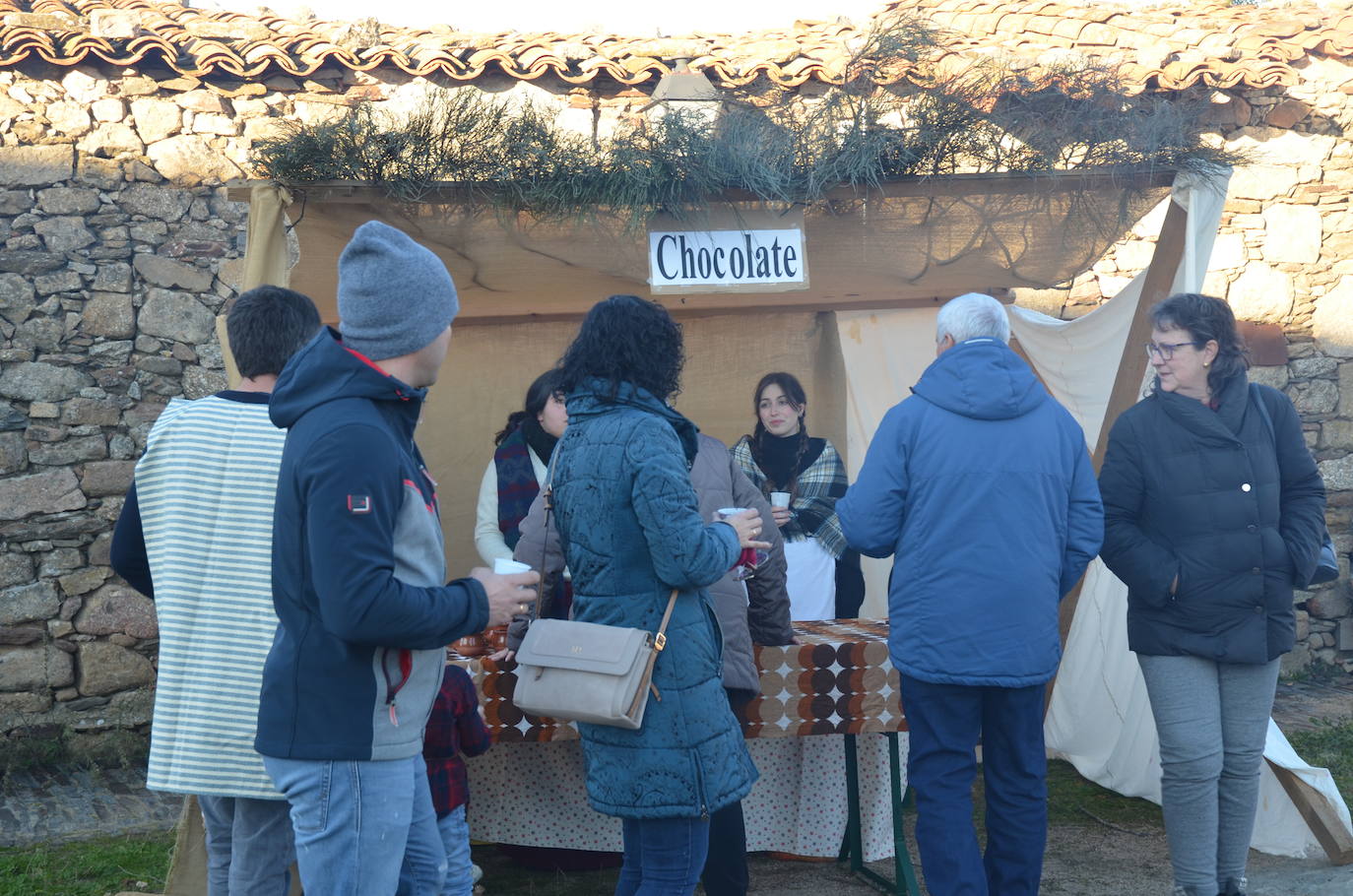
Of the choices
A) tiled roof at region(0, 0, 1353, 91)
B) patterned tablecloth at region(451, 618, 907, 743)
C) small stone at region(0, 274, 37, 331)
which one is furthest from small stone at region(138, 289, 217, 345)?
patterned tablecloth at region(451, 618, 907, 743)

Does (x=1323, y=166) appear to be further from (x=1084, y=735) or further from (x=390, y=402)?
(x=390, y=402)

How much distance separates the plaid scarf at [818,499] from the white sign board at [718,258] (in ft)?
2.66

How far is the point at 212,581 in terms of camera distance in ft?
7.68

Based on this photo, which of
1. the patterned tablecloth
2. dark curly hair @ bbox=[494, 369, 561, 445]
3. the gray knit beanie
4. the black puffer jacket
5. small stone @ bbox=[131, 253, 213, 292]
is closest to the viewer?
the gray knit beanie

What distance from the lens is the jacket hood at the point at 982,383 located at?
290 centimetres

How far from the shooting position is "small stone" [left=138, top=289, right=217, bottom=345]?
19.6 feet

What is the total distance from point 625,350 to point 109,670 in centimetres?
449

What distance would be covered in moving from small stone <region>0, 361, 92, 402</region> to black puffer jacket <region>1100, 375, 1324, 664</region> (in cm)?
495

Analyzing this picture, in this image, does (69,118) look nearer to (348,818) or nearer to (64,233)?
(64,233)

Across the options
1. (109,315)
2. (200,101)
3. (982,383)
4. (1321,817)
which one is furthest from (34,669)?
(1321,817)

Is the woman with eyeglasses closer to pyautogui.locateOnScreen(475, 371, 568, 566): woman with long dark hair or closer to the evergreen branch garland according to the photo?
the evergreen branch garland

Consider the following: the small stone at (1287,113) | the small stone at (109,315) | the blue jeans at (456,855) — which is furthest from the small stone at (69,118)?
the small stone at (1287,113)

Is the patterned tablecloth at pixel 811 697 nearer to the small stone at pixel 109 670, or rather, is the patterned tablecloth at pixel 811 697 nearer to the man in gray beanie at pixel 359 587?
the man in gray beanie at pixel 359 587

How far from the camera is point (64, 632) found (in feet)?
19.0
